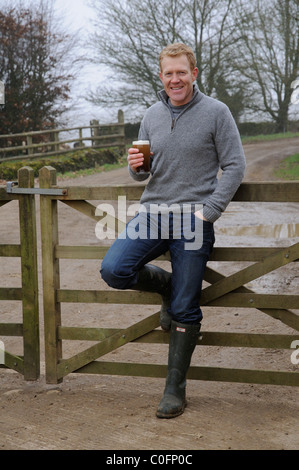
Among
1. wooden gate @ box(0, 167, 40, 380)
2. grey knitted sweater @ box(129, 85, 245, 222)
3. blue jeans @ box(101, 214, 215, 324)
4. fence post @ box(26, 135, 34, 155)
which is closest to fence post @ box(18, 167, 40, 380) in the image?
wooden gate @ box(0, 167, 40, 380)

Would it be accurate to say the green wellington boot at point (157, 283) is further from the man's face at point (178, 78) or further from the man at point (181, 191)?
the man's face at point (178, 78)

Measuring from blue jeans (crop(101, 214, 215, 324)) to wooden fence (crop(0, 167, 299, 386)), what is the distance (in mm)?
238

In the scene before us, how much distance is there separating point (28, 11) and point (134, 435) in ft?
74.1

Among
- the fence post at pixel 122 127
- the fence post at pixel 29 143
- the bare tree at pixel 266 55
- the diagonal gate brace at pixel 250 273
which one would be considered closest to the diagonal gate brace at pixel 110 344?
the diagonal gate brace at pixel 250 273

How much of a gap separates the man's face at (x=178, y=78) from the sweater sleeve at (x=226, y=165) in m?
0.26

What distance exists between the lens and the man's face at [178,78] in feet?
12.4

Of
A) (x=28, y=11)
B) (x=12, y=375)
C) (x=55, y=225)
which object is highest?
(x=28, y=11)

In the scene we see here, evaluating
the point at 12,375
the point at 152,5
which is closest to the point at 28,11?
the point at 152,5

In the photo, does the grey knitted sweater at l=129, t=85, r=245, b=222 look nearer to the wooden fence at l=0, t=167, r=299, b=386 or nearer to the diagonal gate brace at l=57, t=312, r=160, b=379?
the wooden fence at l=0, t=167, r=299, b=386

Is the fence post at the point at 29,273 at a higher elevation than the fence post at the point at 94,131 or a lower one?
lower

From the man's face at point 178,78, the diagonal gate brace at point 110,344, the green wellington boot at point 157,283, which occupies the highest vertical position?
the man's face at point 178,78

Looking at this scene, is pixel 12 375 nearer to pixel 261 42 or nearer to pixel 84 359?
pixel 84 359

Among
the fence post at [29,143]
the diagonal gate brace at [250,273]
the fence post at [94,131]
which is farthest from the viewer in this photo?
the fence post at [94,131]

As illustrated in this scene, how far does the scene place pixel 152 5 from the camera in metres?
27.1
